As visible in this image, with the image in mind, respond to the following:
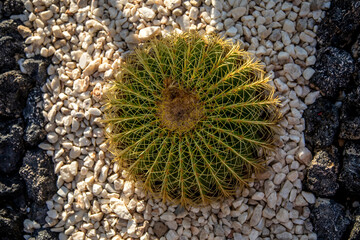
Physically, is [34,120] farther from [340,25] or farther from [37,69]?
[340,25]

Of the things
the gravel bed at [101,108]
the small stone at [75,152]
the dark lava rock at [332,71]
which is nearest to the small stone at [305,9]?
the gravel bed at [101,108]

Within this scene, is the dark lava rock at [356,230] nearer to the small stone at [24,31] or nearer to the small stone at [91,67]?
the small stone at [91,67]

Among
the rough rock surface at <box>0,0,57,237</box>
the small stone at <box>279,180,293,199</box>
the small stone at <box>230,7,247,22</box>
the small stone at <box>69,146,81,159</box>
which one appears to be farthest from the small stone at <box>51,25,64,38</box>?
the small stone at <box>279,180,293,199</box>

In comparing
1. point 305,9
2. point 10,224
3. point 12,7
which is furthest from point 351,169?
point 12,7

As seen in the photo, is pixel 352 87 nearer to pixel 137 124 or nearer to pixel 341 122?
pixel 341 122

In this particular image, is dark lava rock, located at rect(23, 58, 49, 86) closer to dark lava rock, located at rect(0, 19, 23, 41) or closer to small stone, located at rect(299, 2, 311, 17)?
dark lava rock, located at rect(0, 19, 23, 41)

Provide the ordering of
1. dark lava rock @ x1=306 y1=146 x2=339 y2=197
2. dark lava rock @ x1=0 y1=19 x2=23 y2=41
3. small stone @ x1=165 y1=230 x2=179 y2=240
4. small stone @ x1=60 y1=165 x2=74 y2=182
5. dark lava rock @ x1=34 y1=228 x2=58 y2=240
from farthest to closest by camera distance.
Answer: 1. dark lava rock @ x1=0 y1=19 x2=23 y2=41
2. small stone @ x1=60 y1=165 x2=74 y2=182
3. dark lava rock @ x1=34 y1=228 x2=58 y2=240
4. small stone @ x1=165 y1=230 x2=179 y2=240
5. dark lava rock @ x1=306 y1=146 x2=339 y2=197

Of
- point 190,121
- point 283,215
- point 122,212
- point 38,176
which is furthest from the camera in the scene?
point 38,176
